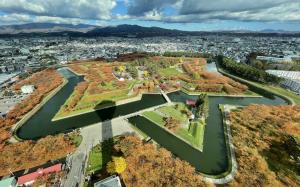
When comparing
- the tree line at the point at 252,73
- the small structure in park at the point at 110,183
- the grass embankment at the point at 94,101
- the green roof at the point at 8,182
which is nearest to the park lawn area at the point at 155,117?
the grass embankment at the point at 94,101

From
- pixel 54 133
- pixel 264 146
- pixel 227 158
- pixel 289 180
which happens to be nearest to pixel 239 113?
pixel 264 146

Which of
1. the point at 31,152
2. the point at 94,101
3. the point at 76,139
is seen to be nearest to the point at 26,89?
the point at 94,101

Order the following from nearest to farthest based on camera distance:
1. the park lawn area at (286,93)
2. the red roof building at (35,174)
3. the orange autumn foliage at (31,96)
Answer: the red roof building at (35,174)
the orange autumn foliage at (31,96)
the park lawn area at (286,93)

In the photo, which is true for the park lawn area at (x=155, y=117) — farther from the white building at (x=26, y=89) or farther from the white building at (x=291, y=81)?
the white building at (x=291, y=81)

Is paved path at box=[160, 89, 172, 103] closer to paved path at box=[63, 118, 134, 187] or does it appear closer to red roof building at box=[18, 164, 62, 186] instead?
paved path at box=[63, 118, 134, 187]

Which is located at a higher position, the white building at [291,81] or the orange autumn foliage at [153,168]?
the white building at [291,81]

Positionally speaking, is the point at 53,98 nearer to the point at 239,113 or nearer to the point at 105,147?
the point at 105,147

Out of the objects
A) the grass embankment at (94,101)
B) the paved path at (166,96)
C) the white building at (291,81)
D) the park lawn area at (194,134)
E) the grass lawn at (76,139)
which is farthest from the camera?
the white building at (291,81)
